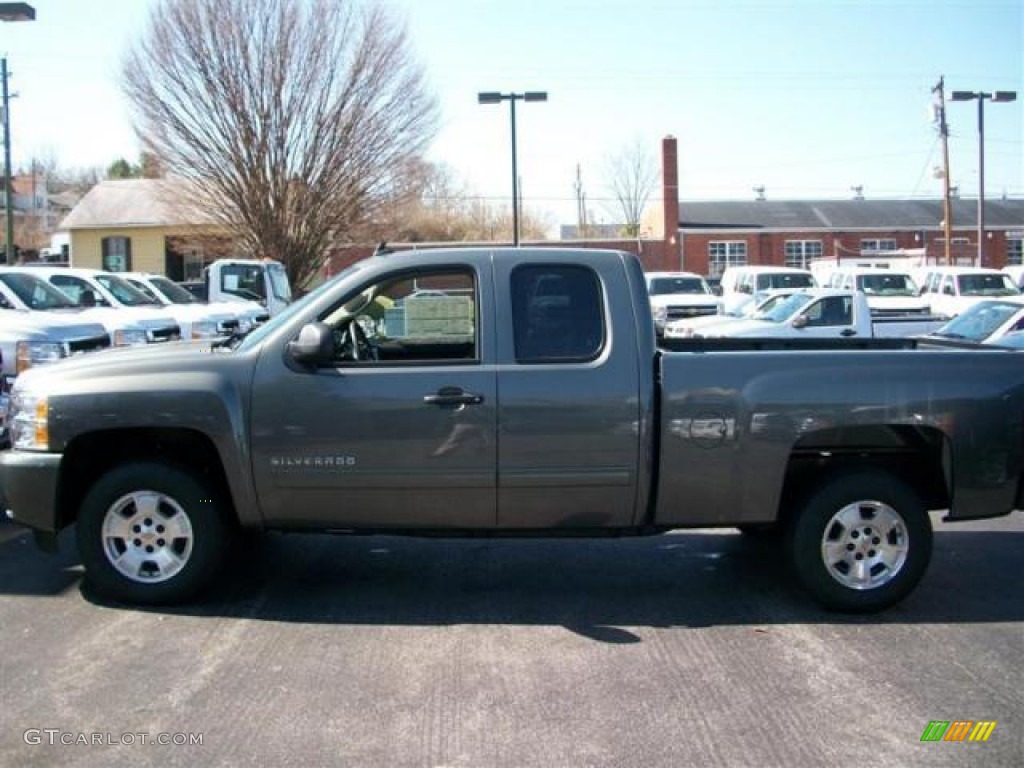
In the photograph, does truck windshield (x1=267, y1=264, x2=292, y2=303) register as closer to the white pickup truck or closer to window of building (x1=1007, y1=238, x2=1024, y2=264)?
the white pickup truck

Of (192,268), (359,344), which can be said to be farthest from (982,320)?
(192,268)

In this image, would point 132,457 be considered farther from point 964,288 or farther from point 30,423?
point 964,288

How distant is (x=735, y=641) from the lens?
5078 mm

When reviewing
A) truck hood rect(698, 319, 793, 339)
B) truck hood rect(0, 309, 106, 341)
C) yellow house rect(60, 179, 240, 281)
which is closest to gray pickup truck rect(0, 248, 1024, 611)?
truck hood rect(0, 309, 106, 341)

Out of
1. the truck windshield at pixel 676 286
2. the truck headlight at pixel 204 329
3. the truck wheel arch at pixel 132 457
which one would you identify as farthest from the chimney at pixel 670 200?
the truck wheel arch at pixel 132 457

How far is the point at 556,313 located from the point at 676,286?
22970 millimetres

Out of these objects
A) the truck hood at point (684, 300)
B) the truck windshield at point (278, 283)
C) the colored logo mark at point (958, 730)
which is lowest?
the colored logo mark at point (958, 730)

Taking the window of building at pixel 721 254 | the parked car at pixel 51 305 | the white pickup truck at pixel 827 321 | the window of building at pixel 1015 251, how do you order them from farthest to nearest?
the window of building at pixel 1015 251
the window of building at pixel 721 254
the white pickup truck at pixel 827 321
the parked car at pixel 51 305

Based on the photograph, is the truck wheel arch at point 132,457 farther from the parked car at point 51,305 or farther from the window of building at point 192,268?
the window of building at point 192,268

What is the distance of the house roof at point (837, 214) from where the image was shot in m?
56.4

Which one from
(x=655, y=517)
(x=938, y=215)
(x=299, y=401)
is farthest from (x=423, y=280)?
(x=938, y=215)

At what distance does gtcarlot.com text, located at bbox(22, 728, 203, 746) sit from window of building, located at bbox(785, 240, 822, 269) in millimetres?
55035

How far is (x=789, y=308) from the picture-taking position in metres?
18.9

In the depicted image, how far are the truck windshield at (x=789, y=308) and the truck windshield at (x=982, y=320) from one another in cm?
273
